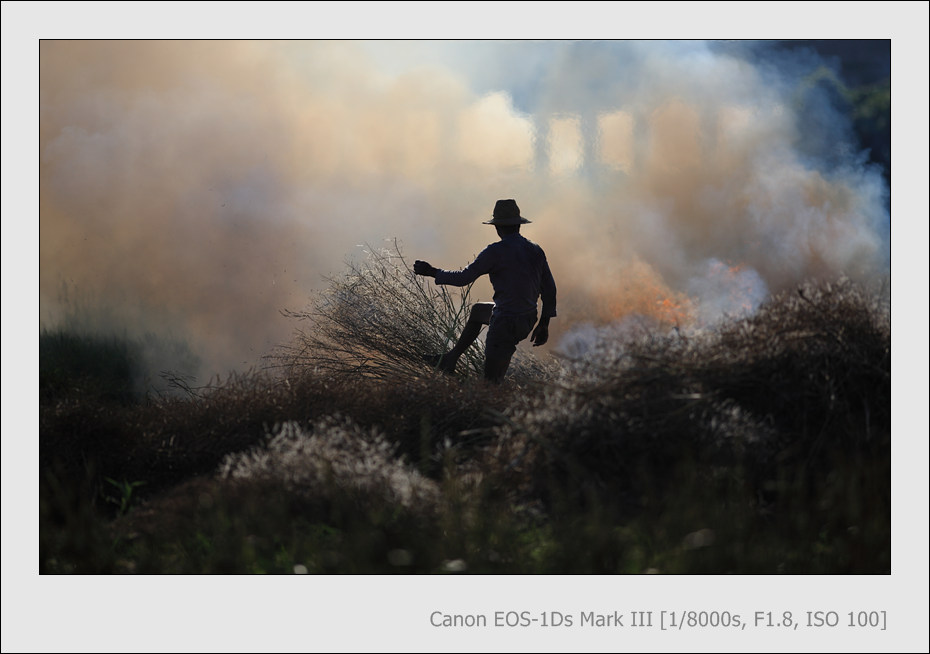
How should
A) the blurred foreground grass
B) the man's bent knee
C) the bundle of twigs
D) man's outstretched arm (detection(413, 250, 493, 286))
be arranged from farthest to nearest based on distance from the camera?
the bundle of twigs
the man's bent knee
man's outstretched arm (detection(413, 250, 493, 286))
the blurred foreground grass

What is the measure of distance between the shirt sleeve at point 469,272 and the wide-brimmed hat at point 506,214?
23 cm

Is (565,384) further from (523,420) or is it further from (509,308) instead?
(509,308)

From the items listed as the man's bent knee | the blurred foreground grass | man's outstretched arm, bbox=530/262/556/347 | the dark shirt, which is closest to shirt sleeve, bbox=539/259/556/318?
man's outstretched arm, bbox=530/262/556/347

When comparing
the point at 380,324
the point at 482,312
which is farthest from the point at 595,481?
the point at 380,324

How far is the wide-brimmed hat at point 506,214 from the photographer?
20.8 feet

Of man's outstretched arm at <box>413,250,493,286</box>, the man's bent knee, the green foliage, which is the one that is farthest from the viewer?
the green foliage

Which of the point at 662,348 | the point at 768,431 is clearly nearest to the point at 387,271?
the point at 662,348

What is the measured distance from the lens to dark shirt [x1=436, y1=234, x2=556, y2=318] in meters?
6.29

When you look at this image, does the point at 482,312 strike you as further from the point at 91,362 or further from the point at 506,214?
the point at 91,362

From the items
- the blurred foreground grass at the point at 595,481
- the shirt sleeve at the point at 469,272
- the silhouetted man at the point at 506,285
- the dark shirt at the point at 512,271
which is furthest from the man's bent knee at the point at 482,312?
the blurred foreground grass at the point at 595,481

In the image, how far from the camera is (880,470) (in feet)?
12.9

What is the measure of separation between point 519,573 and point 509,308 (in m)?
3.19

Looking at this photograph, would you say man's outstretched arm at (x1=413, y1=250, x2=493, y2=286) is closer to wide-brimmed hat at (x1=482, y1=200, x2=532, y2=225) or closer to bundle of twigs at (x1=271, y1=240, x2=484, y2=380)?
wide-brimmed hat at (x1=482, y1=200, x2=532, y2=225)

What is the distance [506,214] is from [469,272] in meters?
0.56
